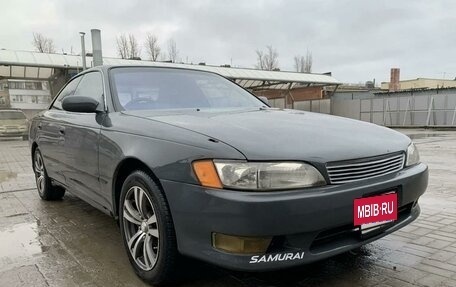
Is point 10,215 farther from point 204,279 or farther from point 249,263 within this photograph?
point 249,263

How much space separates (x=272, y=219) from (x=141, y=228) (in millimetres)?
1072


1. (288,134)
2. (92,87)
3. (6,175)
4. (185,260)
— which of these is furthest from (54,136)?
(6,175)

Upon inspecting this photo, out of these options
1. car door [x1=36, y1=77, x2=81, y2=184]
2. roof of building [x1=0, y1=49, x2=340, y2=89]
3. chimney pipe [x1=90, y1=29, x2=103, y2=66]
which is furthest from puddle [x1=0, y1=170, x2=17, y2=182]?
roof of building [x1=0, y1=49, x2=340, y2=89]

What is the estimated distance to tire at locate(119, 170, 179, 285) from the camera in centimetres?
241

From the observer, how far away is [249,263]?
2.11m

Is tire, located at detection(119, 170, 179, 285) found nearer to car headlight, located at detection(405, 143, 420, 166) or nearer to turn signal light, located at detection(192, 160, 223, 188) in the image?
turn signal light, located at detection(192, 160, 223, 188)

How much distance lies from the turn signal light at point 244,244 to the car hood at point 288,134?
42cm

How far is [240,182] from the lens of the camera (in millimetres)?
2121

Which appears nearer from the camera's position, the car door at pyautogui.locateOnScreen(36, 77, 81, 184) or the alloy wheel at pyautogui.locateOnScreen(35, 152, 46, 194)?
the car door at pyautogui.locateOnScreen(36, 77, 81, 184)

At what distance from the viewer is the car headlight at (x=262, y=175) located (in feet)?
6.93

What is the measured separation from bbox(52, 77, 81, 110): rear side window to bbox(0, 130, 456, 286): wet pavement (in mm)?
1211

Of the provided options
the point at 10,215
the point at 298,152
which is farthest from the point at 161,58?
the point at 298,152

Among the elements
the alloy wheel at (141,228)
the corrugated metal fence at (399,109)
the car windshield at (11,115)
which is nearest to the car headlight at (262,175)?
the alloy wheel at (141,228)

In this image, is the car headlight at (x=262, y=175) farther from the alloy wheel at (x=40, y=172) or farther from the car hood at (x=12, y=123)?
the car hood at (x=12, y=123)
